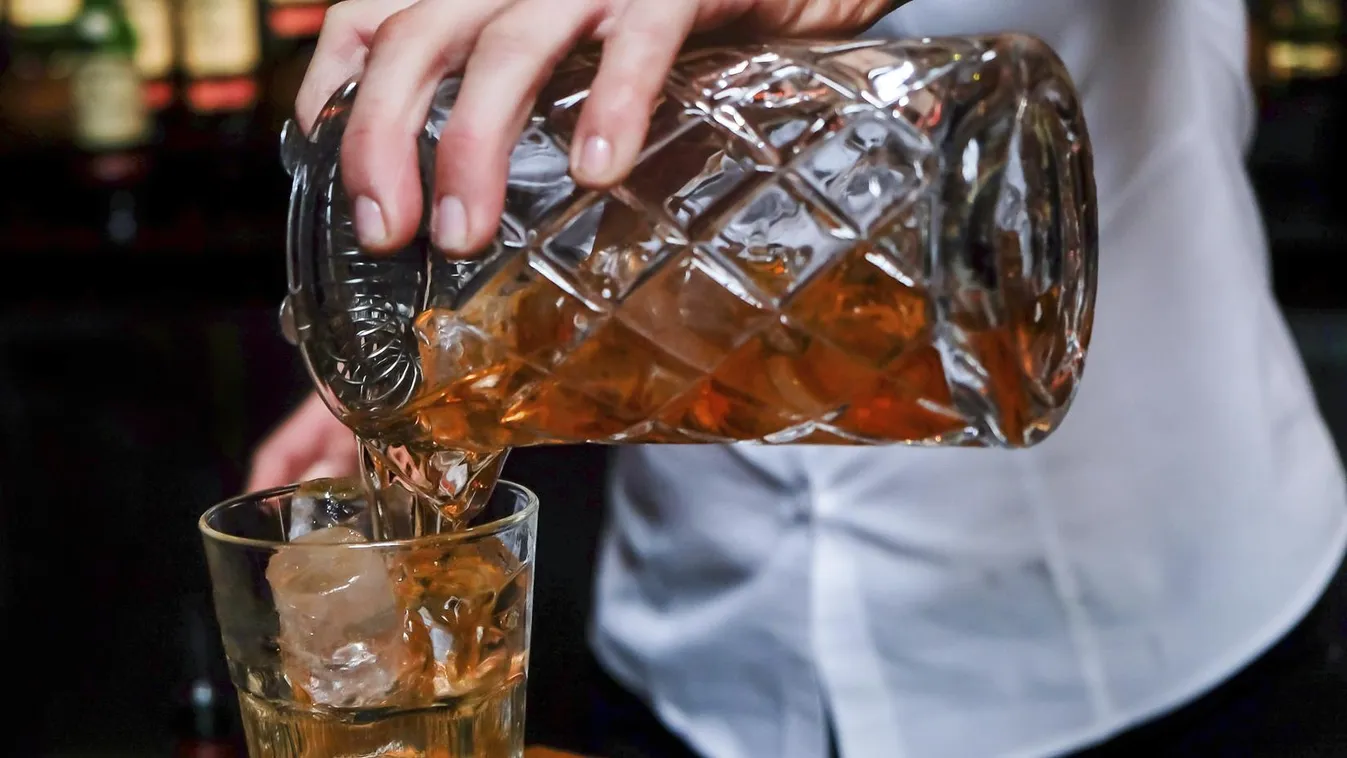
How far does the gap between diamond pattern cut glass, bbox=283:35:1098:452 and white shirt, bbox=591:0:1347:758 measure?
45 centimetres

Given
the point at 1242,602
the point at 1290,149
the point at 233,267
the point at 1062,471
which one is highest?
the point at 1062,471

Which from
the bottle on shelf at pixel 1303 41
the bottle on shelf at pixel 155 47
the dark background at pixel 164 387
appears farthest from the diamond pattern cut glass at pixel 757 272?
the bottle on shelf at pixel 155 47

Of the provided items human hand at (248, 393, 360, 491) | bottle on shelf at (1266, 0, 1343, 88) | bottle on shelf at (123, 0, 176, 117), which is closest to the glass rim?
human hand at (248, 393, 360, 491)

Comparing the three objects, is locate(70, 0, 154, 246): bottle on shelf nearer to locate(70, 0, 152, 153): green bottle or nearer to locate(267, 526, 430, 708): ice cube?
locate(70, 0, 152, 153): green bottle

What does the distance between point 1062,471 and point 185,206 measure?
86.2 inches

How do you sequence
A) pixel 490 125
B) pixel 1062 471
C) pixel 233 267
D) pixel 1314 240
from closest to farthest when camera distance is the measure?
pixel 490 125, pixel 1062 471, pixel 1314 240, pixel 233 267

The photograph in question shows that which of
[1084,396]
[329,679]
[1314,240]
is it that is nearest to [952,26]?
[1084,396]

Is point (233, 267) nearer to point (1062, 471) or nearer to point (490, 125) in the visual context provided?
point (1062, 471)

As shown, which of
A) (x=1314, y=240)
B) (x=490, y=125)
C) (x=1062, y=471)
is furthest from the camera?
(x=1314, y=240)

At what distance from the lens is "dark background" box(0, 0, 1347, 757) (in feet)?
5.13

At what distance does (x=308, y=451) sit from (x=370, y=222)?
1.45 ft

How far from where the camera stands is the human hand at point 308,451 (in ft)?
3.09

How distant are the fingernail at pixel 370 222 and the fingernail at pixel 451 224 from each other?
21 mm

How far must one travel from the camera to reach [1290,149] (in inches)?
94.1
